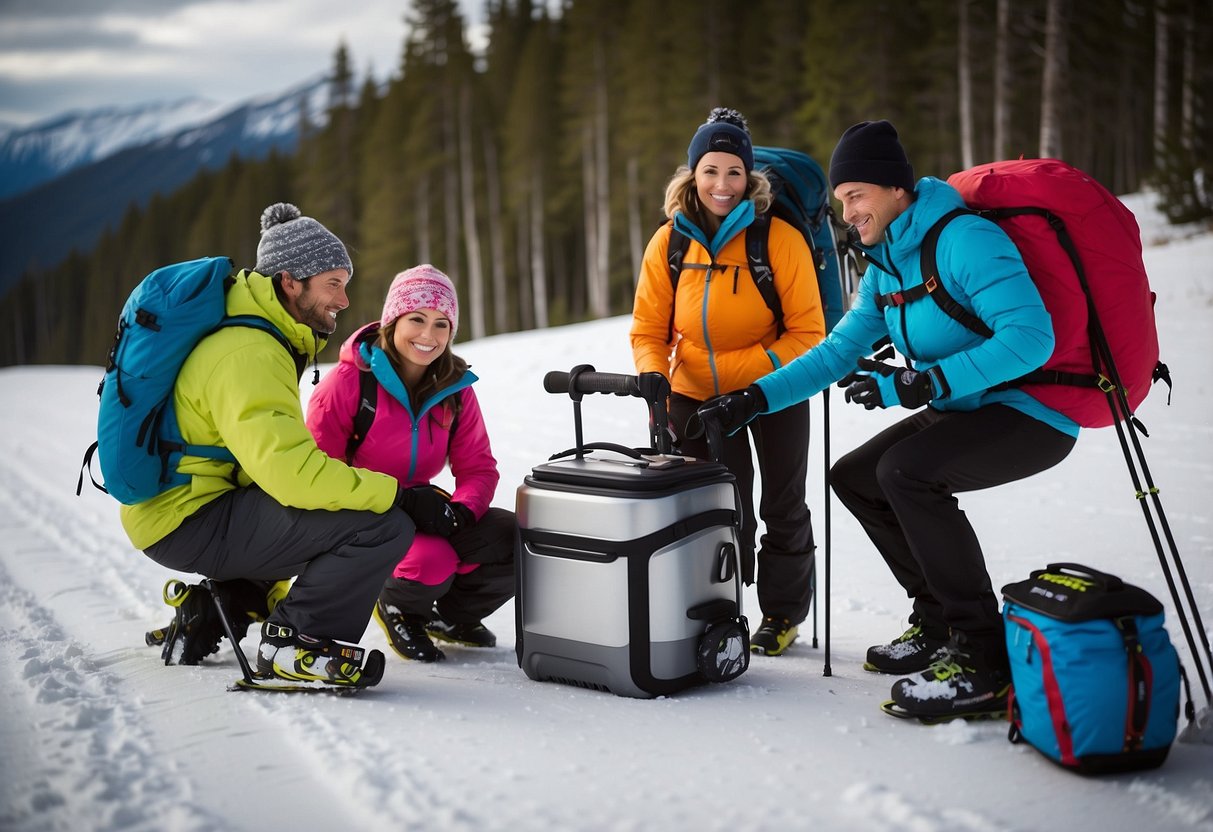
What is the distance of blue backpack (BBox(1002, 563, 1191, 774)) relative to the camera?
2459 millimetres

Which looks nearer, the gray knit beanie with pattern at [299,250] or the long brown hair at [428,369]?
the gray knit beanie with pattern at [299,250]

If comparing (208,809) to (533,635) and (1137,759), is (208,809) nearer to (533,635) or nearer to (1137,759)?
(533,635)

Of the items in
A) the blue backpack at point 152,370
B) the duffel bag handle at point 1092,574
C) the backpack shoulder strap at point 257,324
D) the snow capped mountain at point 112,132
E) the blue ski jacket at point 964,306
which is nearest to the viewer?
the duffel bag handle at point 1092,574

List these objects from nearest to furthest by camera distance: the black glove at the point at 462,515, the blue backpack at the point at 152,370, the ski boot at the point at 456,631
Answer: the blue backpack at the point at 152,370 < the black glove at the point at 462,515 < the ski boot at the point at 456,631

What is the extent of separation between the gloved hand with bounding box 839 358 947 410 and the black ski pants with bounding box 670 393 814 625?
791 millimetres

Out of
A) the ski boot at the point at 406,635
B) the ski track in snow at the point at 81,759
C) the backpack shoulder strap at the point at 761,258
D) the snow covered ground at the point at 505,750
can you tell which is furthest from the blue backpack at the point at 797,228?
the ski track in snow at the point at 81,759

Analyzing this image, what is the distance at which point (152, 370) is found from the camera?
311 centimetres

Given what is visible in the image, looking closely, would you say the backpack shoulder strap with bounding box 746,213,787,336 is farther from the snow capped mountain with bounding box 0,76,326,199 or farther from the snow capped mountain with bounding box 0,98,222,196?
the snow capped mountain with bounding box 0,98,222,196

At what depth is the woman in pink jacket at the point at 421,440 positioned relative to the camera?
12.1ft

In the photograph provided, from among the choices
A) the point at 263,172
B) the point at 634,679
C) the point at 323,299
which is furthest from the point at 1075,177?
the point at 263,172

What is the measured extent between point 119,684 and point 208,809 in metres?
1.19

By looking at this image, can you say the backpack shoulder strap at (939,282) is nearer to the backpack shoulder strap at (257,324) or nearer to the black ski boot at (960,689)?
the black ski boot at (960,689)

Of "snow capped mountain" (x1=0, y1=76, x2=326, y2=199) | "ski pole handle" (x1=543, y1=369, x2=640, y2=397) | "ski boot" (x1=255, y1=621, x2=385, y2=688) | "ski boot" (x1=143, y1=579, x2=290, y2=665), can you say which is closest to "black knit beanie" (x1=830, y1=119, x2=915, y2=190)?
"ski pole handle" (x1=543, y1=369, x2=640, y2=397)

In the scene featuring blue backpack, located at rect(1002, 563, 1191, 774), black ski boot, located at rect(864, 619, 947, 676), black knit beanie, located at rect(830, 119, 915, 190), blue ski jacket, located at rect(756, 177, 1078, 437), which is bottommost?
black ski boot, located at rect(864, 619, 947, 676)
